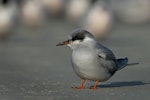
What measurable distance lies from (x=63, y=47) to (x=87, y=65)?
5707 millimetres

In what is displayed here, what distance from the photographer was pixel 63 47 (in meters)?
13.7

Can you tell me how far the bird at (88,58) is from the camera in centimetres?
801

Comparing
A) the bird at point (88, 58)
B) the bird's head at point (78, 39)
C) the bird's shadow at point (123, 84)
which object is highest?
the bird's head at point (78, 39)

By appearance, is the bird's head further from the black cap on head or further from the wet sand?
the wet sand

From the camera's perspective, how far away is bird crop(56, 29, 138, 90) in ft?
26.3

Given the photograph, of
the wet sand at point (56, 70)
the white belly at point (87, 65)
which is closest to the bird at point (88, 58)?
the white belly at point (87, 65)

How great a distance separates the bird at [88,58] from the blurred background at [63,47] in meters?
0.19

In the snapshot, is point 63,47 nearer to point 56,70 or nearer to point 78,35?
point 56,70

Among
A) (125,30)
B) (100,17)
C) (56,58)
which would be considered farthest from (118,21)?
(56,58)

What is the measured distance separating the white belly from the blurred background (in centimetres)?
19

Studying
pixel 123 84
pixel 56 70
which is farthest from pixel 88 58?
pixel 56 70

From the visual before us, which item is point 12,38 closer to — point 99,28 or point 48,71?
point 99,28

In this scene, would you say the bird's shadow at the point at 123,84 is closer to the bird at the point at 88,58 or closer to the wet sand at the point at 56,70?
the wet sand at the point at 56,70

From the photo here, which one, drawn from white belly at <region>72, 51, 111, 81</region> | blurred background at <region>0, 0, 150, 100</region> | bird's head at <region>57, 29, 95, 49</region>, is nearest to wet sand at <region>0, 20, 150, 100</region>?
blurred background at <region>0, 0, 150, 100</region>
